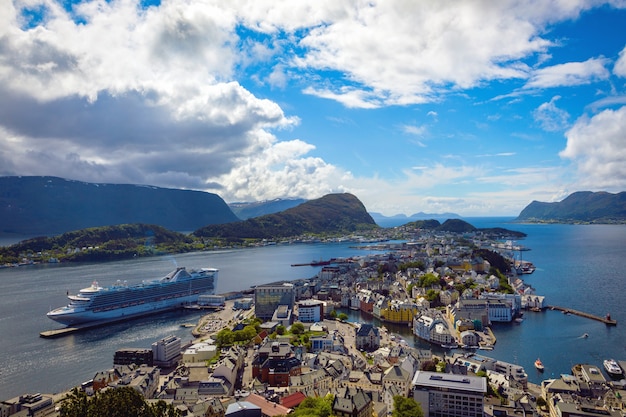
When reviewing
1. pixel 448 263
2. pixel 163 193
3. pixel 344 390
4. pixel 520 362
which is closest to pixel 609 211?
pixel 448 263

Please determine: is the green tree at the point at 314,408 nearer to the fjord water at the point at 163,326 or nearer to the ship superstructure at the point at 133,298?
the fjord water at the point at 163,326

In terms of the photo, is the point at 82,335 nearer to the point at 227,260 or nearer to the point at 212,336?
the point at 212,336

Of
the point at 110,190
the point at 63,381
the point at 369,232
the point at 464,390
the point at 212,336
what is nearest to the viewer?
the point at 464,390

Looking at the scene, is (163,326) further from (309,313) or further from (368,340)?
(368,340)

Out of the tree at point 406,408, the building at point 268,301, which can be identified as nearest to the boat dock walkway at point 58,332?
the building at point 268,301

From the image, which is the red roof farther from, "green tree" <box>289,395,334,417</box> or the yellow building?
the yellow building

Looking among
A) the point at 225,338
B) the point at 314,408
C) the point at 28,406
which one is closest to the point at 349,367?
the point at 314,408
